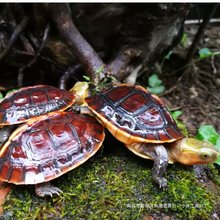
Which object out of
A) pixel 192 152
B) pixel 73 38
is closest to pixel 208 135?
pixel 192 152

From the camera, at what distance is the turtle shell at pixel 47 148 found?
7.91 ft

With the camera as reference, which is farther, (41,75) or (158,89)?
(158,89)

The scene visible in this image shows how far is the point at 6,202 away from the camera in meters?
2.45

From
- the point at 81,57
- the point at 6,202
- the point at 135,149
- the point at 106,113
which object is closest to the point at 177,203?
the point at 135,149

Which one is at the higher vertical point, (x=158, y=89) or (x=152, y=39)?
(x=152, y=39)

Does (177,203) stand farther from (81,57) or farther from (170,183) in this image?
(81,57)

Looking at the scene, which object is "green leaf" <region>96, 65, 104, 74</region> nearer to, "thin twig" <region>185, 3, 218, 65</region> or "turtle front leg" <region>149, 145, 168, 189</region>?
"turtle front leg" <region>149, 145, 168, 189</region>

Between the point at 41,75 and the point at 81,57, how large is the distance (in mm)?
885

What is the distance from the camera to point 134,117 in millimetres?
2742

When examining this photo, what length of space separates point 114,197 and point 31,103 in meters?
1.12

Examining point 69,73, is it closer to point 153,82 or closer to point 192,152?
point 153,82

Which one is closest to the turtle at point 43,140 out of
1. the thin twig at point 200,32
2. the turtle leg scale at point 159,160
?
the turtle leg scale at point 159,160

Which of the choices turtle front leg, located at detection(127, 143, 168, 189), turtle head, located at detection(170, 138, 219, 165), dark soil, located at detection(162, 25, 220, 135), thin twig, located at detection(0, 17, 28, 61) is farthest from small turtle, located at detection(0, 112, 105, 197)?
dark soil, located at detection(162, 25, 220, 135)

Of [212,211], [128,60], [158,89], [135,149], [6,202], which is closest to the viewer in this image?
[6,202]
